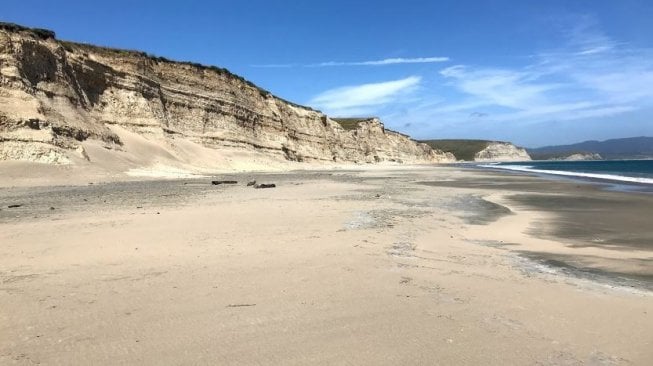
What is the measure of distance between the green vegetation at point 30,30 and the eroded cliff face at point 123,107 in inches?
17.2

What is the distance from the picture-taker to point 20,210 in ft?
39.0

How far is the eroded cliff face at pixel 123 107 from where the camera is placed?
26672 mm

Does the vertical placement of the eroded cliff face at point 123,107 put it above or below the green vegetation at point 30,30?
below

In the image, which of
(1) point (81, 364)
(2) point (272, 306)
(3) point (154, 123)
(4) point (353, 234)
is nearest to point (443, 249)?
(4) point (353, 234)

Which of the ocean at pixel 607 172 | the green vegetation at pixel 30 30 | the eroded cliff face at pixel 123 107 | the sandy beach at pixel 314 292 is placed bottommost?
the ocean at pixel 607 172

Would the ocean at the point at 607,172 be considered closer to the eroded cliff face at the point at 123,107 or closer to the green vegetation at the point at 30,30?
the eroded cliff face at the point at 123,107

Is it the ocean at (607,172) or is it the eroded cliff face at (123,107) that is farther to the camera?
the ocean at (607,172)

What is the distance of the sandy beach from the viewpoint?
12.8 feet

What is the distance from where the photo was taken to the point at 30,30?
3294 cm

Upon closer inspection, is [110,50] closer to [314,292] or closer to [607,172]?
[314,292]

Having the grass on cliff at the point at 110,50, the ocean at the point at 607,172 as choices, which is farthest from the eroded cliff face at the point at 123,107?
the ocean at the point at 607,172

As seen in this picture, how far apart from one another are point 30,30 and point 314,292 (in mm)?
36262

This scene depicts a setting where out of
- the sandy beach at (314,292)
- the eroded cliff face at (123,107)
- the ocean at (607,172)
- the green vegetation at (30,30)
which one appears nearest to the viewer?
the sandy beach at (314,292)

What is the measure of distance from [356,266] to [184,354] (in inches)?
134
